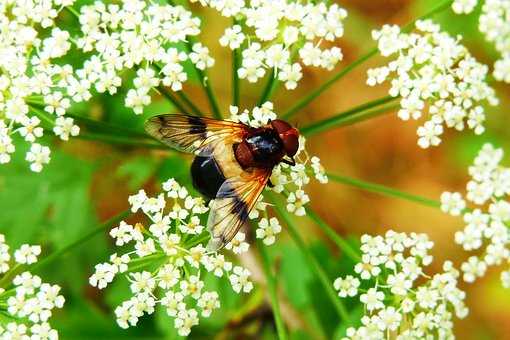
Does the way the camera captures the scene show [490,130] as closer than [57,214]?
No

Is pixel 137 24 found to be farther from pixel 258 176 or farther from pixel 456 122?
pixel 456 122

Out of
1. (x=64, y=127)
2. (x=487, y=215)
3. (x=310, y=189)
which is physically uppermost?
(x=310, y=189)

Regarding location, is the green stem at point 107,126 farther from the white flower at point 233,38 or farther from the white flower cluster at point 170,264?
the white flower at point 233,38

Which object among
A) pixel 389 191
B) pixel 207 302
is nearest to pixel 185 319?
pixel 207 302

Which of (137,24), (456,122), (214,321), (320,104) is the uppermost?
(320,104)

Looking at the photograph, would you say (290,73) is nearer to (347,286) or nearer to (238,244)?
(238,244)

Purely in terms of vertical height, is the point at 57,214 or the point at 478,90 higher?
the point at 57,214

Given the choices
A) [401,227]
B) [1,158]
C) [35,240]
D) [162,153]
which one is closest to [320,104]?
[401,227]
